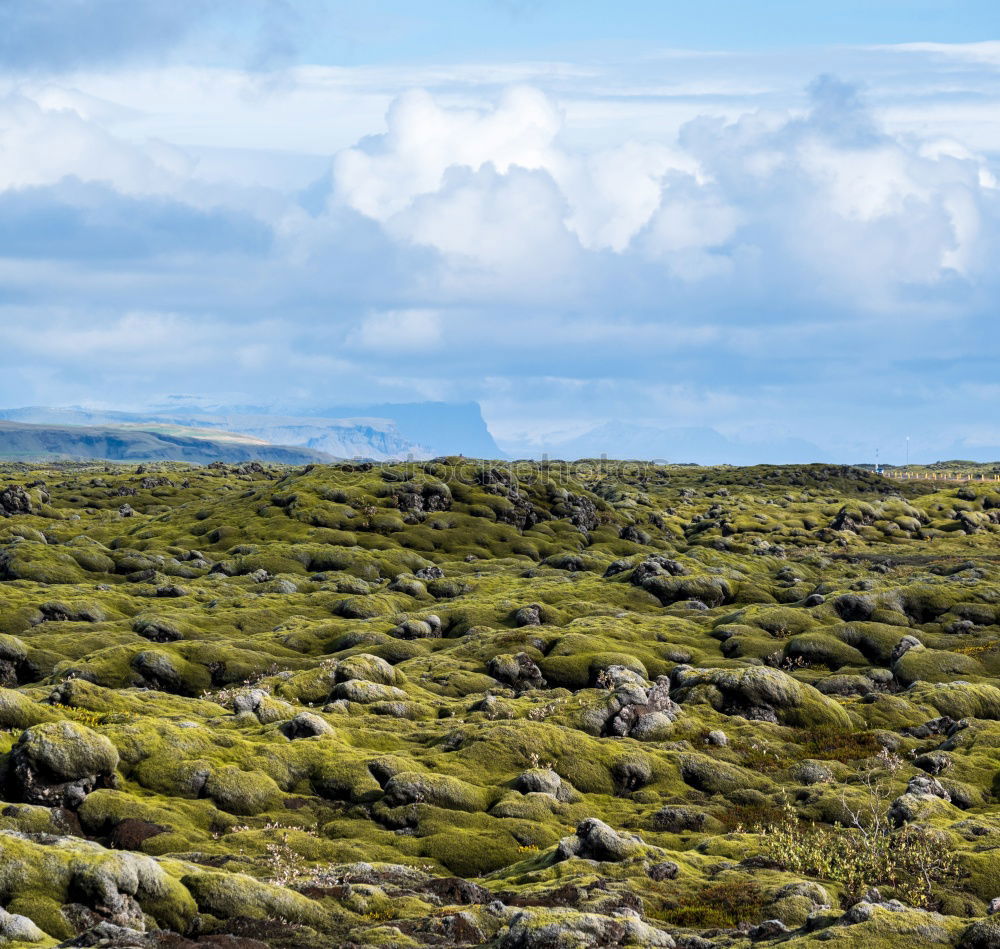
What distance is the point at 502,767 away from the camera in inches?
2206

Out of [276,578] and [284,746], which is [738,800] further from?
[276,578]

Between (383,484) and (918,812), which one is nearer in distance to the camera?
(918,812)

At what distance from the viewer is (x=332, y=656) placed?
8856cm

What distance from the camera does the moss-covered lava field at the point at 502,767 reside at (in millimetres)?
32844

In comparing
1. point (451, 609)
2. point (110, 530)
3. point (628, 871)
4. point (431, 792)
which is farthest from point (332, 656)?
point (110, 530)

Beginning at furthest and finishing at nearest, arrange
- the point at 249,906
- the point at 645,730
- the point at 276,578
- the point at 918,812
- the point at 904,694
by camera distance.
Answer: the point at 276,578, the point at 904,694, the point at 645,730, the point at 918,812, the point at 249,906

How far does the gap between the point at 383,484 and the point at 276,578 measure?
67.0 m

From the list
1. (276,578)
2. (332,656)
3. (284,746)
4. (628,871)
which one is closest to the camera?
(628,871)

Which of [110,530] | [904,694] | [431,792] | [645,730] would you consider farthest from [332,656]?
[110,530]

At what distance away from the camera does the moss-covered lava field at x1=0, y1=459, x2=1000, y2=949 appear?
32.8 meters

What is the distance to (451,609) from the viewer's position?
353 ft

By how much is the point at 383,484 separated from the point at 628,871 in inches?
6362

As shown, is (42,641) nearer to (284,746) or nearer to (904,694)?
(284,746)

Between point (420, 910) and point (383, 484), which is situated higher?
point (383, 484)
